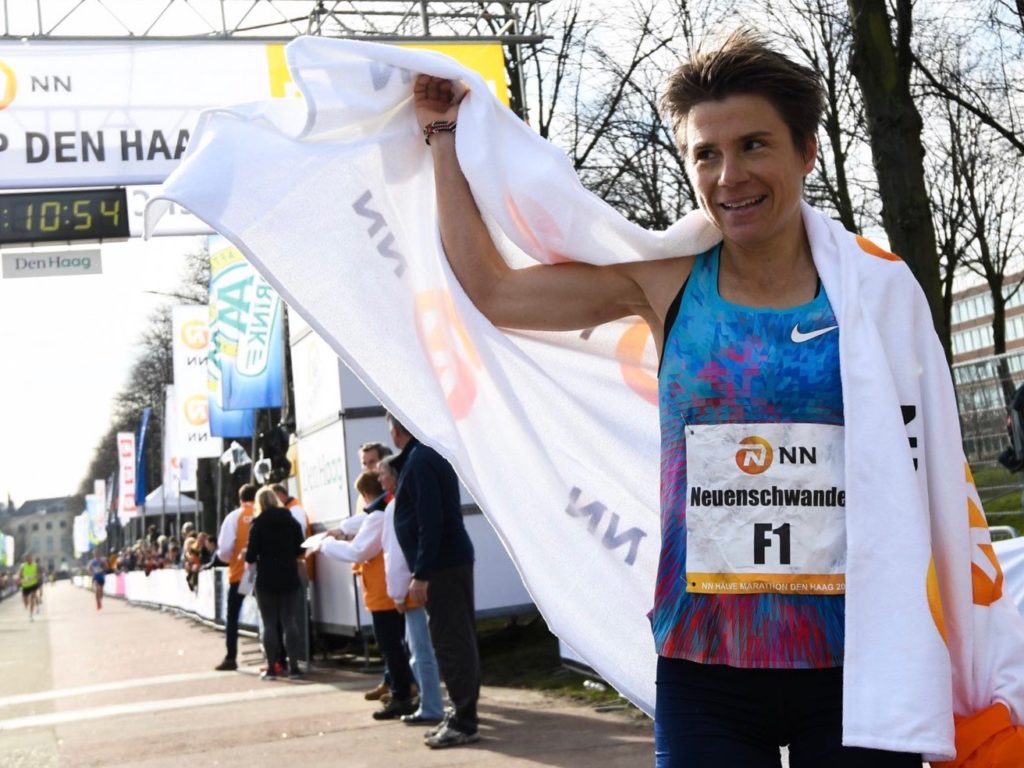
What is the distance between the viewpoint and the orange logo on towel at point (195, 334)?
82.0 feet

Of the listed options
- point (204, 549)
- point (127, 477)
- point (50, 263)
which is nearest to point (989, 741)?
point (50, 263)

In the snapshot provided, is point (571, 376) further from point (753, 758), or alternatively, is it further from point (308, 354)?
point (308, 354)

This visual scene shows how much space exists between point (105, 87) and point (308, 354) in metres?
3.37

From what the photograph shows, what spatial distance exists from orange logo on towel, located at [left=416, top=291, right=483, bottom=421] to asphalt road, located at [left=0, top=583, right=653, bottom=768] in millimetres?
4456

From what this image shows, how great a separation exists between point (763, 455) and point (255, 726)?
8526mm

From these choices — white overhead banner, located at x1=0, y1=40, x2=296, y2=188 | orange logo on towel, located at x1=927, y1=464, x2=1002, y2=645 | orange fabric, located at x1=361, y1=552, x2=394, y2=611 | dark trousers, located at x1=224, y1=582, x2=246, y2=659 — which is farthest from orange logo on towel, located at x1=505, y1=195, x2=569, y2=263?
dark trousers, located at x1=224, y1=582, x2=246, y2=659

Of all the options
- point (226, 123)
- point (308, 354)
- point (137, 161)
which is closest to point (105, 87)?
point (137, 161)

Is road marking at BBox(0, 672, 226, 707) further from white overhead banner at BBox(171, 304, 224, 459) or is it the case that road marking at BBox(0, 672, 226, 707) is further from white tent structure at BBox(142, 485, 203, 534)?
white tent structure at BBox(142, 485, 203, 534)

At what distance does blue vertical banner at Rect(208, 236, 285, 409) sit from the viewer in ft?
55.1

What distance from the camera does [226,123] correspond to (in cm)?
333

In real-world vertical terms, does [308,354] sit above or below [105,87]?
below

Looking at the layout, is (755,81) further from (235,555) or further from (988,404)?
→ (235,555)

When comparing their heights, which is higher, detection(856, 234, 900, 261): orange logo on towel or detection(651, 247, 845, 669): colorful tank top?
detection(856, 234, 900, 261): orange logo on towel

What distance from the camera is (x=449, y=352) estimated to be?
10.7 ft
